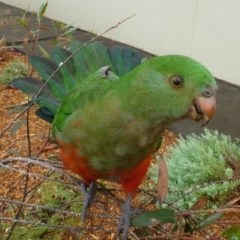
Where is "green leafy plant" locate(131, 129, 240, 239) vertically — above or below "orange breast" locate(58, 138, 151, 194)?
above

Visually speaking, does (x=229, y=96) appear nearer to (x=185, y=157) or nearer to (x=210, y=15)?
(x=210, y=15)

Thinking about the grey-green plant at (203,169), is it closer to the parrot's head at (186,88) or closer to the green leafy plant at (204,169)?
the green leafy plant at (204,169)

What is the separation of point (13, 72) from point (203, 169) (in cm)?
175

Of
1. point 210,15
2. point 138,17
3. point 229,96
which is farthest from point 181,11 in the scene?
point 229,96

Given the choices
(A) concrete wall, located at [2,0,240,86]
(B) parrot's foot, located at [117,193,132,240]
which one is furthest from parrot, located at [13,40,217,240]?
(A) concrete wall, located at [2,0,240,86]

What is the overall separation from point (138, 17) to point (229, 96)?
1230 millimetres

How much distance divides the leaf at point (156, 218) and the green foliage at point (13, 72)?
2.37 meters

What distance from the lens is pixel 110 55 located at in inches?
59.1

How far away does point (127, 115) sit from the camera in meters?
0.99

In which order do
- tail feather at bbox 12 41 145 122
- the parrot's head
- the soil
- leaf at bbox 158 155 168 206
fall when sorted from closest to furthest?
1. the parrot's head
2. leaf at bbox 158 155 168 206
3. tail feather at bbox 12 41 145 122
4. the soil

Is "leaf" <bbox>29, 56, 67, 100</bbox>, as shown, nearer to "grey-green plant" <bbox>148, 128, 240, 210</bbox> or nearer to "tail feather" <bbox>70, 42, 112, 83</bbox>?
"tail feather" <bbox>70, 42, 112, 83</bbox>

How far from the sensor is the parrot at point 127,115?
89cm

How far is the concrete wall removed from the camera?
3152 millimetres

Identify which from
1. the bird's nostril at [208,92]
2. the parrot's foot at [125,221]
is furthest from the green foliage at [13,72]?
the bird's nostril at [208,92]
